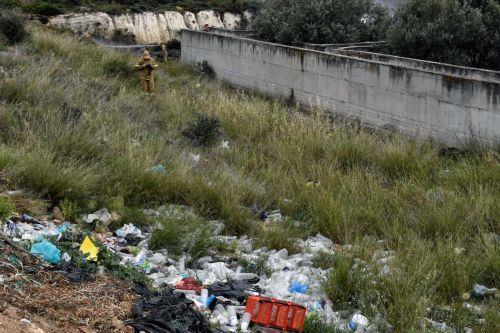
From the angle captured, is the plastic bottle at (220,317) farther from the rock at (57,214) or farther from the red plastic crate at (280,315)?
the rock at (57,214)

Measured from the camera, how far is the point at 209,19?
28453 millimetres

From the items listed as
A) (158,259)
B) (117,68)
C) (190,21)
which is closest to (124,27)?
(190,21)

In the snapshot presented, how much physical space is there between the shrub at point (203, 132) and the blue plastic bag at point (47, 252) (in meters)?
5.19

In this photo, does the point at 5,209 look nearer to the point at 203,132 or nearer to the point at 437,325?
the point at 437,325

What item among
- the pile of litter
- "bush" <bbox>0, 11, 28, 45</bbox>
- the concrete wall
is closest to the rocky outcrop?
"bush" <bbox>0, 11, 28, 45</bbox>

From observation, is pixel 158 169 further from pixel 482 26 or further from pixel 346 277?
pixel 482 26

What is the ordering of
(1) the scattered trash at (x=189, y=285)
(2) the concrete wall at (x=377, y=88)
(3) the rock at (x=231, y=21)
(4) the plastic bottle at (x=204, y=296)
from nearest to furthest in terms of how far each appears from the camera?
(4) the plastic bottle at (x=204, y=296) → (1) the scattered trash at (x=189, y=285) → (2) the concrete wall at (x=377, y=88) → (3) the rock at (x=231, y=21)

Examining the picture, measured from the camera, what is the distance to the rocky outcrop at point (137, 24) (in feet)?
77.8

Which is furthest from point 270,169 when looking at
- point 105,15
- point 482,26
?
point 105,15

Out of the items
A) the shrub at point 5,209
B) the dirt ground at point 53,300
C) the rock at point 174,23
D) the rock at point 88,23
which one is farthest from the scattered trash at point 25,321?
the rock at point 174,23

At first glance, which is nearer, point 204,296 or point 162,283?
point 204,296

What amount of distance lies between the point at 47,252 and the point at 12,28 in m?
11.6

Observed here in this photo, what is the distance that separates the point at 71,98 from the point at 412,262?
21.7ft

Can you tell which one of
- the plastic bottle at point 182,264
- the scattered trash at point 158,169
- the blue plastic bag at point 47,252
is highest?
the blue plastic bag at point 47,252
